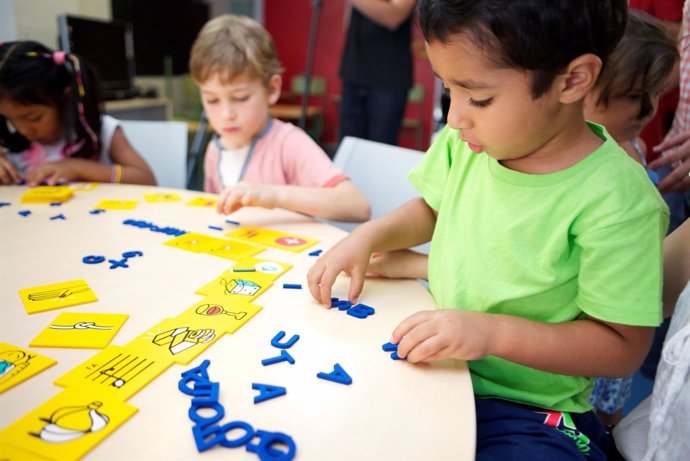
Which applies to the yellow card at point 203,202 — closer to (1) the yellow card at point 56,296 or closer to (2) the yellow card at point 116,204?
(2) the yellow card at point 116,204

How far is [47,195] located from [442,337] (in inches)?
40.0

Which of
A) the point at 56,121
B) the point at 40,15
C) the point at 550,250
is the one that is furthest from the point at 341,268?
the point at 40,15

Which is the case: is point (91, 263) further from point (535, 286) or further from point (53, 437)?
point (535, 286)

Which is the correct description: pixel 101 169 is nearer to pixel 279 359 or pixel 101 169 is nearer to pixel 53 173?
pixel 53 173

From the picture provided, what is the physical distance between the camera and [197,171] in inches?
163

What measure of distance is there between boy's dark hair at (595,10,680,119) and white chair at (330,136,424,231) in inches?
16.9

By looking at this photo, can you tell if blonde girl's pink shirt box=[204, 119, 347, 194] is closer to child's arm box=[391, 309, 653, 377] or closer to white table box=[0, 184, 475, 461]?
white table box=[0, 184, 475, 461]

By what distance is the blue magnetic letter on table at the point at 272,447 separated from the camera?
389 millimetres

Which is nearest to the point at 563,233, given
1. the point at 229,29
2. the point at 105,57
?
the point at 229,29

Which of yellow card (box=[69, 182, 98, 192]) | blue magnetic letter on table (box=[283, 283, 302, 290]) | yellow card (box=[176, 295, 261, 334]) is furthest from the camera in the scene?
yellow card (box=[69, 182, 98, 192])

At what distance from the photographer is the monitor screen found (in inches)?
113

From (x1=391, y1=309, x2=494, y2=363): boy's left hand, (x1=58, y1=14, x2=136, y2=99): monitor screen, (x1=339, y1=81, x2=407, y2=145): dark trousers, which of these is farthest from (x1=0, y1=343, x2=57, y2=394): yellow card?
(x1=58, y1=14, x2=136, y2=99): monitor screen

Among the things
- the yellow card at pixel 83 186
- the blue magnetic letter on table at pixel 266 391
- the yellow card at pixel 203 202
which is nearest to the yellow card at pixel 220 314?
the blue magnetic letter on table at pixel 266 391

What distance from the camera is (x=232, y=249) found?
861mm
